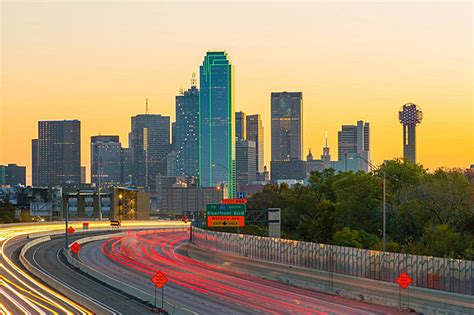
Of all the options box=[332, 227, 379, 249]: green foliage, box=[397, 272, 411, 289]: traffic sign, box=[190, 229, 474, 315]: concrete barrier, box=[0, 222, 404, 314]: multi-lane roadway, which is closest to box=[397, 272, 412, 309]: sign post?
box=[397, 272, 411, 289]: traffic sign

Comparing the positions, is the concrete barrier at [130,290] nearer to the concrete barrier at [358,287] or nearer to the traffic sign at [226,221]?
the concrete barrier at [358,287]

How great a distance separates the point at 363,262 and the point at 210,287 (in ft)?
44.3

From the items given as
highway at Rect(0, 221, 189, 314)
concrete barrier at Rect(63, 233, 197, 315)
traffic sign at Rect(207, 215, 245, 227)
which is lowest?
highway at Rect(0, 221, 189, 314)

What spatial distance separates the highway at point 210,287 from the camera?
51.9 m

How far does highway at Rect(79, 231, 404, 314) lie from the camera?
5188cm

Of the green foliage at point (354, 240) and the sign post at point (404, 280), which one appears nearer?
the sign post at point (404, 280)

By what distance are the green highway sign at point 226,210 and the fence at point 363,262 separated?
11580 mm

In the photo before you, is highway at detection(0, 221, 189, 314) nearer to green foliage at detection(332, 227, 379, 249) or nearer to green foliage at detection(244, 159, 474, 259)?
green foliage at detection(332, 227, 379, 249)

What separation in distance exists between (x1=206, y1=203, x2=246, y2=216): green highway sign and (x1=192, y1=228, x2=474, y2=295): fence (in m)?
11.6

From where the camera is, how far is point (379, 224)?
9425 cm

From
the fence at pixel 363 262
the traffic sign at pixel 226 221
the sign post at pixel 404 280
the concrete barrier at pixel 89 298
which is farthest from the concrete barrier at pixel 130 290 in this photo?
the traffic sign at pixel 226 221

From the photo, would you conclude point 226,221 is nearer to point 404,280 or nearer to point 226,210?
point 226,210

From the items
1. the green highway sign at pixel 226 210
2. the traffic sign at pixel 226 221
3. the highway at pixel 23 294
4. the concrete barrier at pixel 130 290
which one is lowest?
the highway at pixel 23 294

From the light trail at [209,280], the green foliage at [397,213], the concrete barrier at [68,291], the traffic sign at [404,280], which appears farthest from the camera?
the green foliage at [397,213]
